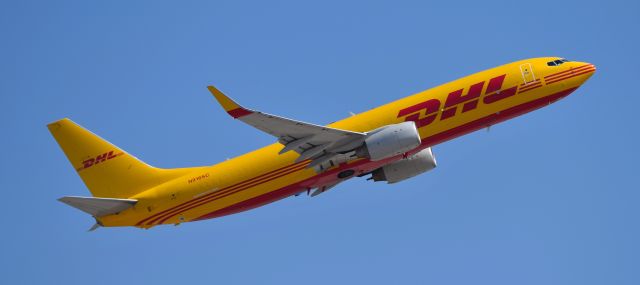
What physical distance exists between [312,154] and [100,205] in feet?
42.5

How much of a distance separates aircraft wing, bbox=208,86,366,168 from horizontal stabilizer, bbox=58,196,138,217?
1096 centimetres

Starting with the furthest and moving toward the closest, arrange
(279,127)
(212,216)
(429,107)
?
(212,216) < (429,107) < (279,127)

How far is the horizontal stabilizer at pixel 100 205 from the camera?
48.8 m

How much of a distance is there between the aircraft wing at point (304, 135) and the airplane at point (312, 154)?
0.20 feet

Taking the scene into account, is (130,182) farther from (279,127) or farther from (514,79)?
(514,79)

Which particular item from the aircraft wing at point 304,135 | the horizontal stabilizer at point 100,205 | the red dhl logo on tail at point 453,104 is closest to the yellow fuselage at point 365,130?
the red dhl logo on tail at point 453,104

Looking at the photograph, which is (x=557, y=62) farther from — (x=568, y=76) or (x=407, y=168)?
(x=407, y=168)

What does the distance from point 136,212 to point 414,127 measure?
17.4 metres

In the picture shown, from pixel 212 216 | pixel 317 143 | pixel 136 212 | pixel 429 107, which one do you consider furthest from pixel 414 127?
pixel 136 212

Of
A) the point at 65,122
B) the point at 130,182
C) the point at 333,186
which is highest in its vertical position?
the point at 65,122

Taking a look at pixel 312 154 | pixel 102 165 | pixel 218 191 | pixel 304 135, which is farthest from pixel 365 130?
pixel 102 165

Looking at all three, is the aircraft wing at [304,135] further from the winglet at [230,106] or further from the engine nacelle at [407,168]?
the engine nacelle at [407,168]

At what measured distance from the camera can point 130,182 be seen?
173ft

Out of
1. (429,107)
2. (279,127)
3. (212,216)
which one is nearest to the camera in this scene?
(279,127)
